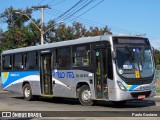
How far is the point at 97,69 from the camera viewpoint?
16.5 meters

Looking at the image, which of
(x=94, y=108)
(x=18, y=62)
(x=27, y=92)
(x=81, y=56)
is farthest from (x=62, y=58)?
(x=18, y=62)

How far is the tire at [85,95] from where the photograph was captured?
56.2 ft

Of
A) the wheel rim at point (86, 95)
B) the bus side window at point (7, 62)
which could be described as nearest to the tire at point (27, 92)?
the bus side window at point (7, 62)

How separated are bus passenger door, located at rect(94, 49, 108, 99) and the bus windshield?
68 cm

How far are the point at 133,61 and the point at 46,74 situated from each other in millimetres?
5741

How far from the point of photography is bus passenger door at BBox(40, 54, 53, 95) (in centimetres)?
1997

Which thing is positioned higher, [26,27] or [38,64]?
[26,27]

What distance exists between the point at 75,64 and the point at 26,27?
4684 centimetres

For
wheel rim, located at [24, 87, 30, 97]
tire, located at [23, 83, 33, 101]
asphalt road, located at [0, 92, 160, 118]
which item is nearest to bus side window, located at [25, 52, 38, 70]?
tire, located at [23, 83, 33, 101]

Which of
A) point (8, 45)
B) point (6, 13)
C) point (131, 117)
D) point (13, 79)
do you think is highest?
point (6, 13)

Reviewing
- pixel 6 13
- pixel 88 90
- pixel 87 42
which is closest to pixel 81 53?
pixel 87 42

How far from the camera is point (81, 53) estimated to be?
17594mm

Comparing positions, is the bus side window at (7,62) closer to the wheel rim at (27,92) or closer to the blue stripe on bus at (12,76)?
the blue stripe on bus at (12,76)

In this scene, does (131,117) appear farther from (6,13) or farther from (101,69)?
(6,13)
